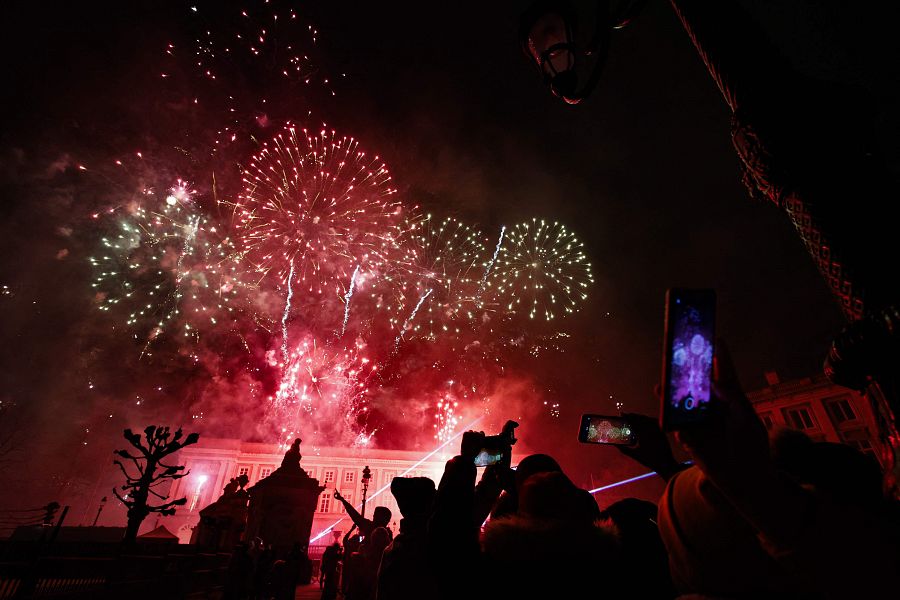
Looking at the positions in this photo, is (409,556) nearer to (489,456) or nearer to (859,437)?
(489,456)

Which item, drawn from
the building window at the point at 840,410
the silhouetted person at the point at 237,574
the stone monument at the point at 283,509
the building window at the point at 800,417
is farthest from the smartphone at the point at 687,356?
the building window at the point at 840,410

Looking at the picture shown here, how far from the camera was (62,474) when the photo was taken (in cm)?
6031

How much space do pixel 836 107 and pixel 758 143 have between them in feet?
1.24

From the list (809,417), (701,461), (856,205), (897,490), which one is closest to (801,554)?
(701,461)

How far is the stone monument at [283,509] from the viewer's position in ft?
62.7

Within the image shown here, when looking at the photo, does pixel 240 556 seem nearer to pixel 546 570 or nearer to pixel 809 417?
pixel 546 570

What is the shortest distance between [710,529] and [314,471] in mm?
59103

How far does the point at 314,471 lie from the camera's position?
5209cm

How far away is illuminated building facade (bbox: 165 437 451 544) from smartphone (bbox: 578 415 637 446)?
51065 millimetres

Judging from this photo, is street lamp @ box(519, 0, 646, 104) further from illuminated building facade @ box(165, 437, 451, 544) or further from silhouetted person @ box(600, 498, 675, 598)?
illuminated building facade @ box(165, 437, 451, 544)

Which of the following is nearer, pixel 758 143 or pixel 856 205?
pixel 856 205

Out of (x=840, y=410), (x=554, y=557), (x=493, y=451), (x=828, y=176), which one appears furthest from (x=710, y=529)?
(x=840, y=410)

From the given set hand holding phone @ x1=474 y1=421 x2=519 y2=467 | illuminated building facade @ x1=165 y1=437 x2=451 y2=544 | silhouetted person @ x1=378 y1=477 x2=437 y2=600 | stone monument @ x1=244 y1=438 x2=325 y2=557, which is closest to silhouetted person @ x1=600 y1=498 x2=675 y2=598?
hand holding phone @ x1=474 y1=421 x2=519 y2=467

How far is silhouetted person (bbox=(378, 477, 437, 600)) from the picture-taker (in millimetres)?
3596
